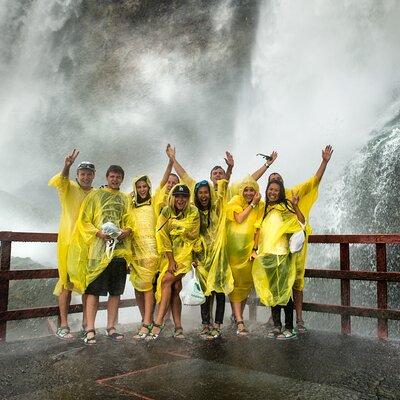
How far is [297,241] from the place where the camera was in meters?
4.66

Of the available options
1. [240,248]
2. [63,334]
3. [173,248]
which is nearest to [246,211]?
[240,248]

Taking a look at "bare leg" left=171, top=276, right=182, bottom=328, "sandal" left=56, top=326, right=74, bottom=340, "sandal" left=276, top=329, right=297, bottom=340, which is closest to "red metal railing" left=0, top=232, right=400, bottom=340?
"sandal" left=56, top=326, right=74, bottom=340

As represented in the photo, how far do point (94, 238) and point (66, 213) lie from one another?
23.3 inches

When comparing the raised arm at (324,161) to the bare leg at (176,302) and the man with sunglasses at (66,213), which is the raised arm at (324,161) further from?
the man with sunglasses at (66,213)

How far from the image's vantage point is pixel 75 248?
4.69 metres

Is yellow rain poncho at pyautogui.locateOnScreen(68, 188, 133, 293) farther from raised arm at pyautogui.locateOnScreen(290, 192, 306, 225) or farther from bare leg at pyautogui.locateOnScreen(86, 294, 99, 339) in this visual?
raised arm at pyautogui.locateOnScreen(290, 192, 306, 225)

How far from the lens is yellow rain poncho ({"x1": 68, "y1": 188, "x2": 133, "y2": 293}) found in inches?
181

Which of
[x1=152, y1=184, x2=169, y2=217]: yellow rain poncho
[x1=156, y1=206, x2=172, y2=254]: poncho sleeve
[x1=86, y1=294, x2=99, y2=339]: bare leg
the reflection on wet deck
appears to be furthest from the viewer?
[x1=152, y1=184, x2=169, y2=217]: yellow rain poncho

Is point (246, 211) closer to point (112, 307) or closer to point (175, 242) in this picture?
point (175, 242)

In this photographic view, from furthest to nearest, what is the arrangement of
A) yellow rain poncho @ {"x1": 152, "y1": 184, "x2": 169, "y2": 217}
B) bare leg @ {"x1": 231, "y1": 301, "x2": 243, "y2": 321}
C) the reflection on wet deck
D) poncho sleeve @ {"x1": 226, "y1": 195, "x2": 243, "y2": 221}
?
yellow rain poncho @ {"x1": 152, "y1": 184, "x2": 169, "y2": 217} < poncho sleeve @ {"x1": 226, "y1": 195, "x2": 243, "y2": 221} < bare leg @ {"x1": 231, "y1": 301, "x2": 243, "y2": 321} < the reflection on wet deck

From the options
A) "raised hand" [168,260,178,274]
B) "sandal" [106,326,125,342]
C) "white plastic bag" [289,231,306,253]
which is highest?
"white plastic bag" [289,231,306,253]

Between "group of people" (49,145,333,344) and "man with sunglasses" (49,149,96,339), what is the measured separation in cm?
1

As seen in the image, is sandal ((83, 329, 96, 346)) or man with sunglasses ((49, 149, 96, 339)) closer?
sandal ((83, 329, 96, 346))

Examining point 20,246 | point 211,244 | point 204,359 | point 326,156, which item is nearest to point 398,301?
point 326,156
